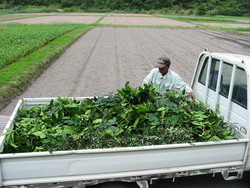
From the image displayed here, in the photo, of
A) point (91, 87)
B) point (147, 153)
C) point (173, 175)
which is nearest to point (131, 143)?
point (147, 153)

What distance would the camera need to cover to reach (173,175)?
3350mm

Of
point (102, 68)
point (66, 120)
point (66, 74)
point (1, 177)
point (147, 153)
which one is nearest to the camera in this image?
point (1, 177)

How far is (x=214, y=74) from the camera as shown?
15.5ft

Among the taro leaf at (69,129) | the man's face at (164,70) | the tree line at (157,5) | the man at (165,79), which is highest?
the tree line at (157,5)

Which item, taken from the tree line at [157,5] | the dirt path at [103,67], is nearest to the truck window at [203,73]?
the dirt path at [103,67]

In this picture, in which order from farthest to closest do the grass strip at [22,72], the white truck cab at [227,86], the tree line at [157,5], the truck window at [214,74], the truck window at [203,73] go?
the tree line at [157,5] → the grass strip at [22,72] → the truck window at [203,73] → the truck window at [214,74] → the white truck cab at [227,86]

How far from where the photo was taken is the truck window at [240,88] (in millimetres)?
3829

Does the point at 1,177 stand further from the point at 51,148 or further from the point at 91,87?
the point at 91,87

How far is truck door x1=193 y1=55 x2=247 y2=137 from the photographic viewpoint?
12.7 ft

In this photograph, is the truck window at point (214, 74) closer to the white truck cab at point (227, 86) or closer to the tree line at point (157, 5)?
the white truck cab at point (227, 86)

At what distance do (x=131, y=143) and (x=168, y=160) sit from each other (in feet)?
1.72

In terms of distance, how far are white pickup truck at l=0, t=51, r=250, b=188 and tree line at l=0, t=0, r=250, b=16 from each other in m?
70.4

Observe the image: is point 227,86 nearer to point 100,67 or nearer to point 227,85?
point 227,85

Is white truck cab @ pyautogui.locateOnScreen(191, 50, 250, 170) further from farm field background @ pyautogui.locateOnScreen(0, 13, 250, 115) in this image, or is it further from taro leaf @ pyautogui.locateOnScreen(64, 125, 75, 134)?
farm field background @ pyautogui.locateOnScreen(0, 13, 250, 115)
